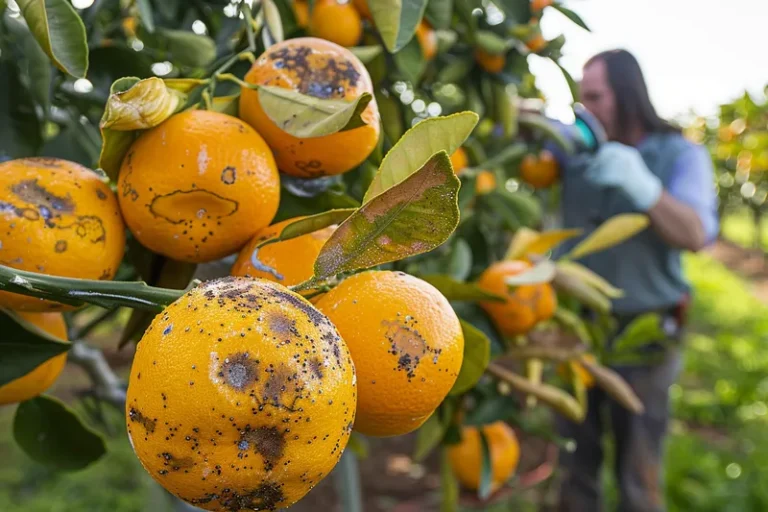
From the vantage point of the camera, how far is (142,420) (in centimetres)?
35

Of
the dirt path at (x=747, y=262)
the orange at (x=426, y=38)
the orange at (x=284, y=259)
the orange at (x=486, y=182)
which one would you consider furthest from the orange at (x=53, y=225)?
the dirt path at (x=747, y=262)

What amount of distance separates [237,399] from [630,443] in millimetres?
2056

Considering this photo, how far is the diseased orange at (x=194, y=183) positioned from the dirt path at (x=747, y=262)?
775cm

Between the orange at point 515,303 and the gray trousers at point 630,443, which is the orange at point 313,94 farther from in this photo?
the gray trousers at point 630,443

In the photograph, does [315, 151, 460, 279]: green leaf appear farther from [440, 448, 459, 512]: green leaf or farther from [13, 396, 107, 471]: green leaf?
[440, 448, 459, 512]: green leaf

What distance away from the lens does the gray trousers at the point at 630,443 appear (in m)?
2.05

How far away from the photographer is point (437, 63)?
1.07 meters

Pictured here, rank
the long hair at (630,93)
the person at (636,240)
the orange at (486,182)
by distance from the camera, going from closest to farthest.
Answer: the orange at (486,182), the person at (636,240), the long hair at (630,93)

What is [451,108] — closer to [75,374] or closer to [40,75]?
[40,75]

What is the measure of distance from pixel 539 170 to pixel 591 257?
43 centimetres

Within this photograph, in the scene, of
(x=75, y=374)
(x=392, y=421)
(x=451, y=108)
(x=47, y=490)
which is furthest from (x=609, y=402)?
(x=75, y=374)

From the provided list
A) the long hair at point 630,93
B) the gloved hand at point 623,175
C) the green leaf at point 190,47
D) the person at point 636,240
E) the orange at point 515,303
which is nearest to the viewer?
the green leaf at point 190,47

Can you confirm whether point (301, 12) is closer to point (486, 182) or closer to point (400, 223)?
point (400, 223)

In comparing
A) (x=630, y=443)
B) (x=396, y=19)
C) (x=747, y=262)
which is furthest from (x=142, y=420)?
(x=747, y=262)
